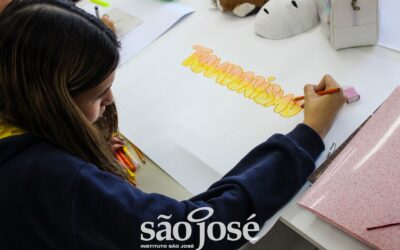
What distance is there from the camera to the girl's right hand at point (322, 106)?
0.56 m

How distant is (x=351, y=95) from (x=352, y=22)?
15cm

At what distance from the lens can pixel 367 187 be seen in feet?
1.47

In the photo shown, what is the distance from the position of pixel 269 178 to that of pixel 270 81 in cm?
23

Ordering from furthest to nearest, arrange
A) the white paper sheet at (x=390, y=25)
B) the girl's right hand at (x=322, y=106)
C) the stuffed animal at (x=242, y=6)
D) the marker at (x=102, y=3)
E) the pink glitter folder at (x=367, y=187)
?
the marker at (x=102, y=3), the stuffed animal at (x=242, y=6), the white paper sheet at (x=390, y=25), the girl's right hand at (x=322, y=106), the pink glitter folder at (x=367, y=187)

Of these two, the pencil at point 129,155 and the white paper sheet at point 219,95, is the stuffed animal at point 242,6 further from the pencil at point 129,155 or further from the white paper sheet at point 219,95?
the pencil at point 129,155

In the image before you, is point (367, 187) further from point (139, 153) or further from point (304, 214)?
point (139, 153)

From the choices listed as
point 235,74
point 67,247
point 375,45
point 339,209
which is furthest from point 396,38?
point 67,247

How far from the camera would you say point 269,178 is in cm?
52

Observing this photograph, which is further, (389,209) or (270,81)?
(270,81)

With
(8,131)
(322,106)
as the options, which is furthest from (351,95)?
(8,131)

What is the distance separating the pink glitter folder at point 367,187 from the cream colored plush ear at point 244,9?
430mm

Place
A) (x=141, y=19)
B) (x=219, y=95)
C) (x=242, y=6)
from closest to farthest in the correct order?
1. (x=219, y=95)
2. (x=242, y=6)
3. (x=141, y=19)

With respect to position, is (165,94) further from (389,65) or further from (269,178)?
(389,65)

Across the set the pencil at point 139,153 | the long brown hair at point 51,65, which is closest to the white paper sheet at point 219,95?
the pencil at point 139,153
